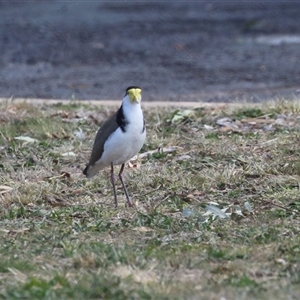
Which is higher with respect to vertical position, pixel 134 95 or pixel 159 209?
pixel 134 95

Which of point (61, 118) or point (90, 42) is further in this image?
point (90, 42)

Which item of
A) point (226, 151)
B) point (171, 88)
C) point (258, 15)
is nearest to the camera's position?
point (226, 151)

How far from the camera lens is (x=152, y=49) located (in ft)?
50.2

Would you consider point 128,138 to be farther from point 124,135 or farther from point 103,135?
point 103,135

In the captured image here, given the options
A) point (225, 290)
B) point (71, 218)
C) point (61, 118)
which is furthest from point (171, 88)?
point (225, 290)

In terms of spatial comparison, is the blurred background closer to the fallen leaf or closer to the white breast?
the fallen leaf

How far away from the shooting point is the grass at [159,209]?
5156 mm

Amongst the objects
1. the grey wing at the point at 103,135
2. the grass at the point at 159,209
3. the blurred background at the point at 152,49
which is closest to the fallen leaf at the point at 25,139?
the grass at the point at 159,209

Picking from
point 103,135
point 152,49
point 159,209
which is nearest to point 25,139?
point 103,135

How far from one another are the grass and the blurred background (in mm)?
2091

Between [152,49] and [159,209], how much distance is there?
8671 millimetres

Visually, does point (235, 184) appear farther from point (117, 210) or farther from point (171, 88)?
point (171, 88)

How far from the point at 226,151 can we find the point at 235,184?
913mm

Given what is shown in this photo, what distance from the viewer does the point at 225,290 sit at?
197 inches
